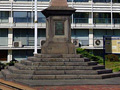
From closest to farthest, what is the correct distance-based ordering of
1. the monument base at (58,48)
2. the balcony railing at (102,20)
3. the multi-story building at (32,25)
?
the monument base at (58,48)
the multi-story building at (32,25)
the balcony railing at (102,20)

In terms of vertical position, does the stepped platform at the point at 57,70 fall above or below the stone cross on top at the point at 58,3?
below

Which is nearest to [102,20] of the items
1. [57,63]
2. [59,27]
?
[59,27]

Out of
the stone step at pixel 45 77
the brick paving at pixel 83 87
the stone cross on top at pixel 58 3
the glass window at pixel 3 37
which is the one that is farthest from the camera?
the glass window at pixel 3 37

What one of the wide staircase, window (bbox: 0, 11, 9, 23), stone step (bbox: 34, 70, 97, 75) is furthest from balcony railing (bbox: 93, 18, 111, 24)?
stone step (bbox: 34, 70, 97, 75)

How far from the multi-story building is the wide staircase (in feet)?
76.3

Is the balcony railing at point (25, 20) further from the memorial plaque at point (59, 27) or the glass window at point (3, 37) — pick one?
the memorial plaque at point (59, 27)

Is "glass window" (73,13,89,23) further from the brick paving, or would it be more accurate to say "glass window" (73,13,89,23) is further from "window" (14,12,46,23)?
the brick paving

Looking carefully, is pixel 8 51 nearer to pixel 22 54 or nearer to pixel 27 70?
pixel 22 54

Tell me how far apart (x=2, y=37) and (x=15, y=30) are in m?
2.25

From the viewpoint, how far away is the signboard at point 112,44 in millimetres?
21875

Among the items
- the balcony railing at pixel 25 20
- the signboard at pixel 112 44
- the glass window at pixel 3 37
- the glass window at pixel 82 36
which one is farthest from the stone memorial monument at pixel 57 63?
the glass window at pixel 3 37

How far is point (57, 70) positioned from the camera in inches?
592

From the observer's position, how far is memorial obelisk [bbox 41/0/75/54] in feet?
56.7

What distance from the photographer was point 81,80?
14312mm
